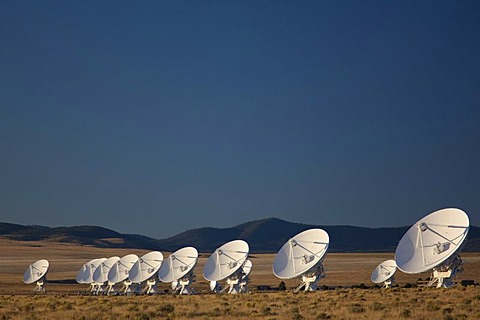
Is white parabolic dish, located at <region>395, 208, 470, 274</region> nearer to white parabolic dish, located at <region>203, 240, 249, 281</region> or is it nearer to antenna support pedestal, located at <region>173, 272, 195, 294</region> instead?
white parabolic dish, located at <region>203, 240, 249, 281</region>

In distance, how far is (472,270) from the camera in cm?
9100

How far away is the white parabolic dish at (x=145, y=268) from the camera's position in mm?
59812

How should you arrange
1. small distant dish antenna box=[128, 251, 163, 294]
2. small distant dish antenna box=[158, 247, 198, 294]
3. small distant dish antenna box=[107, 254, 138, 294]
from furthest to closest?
small distant dish antenna box=[107, 254, 138, 294] → small distant dish antenna box=[128, 251, 163, 294] → small distant dish antenna box=[158, 247, 198, 294]

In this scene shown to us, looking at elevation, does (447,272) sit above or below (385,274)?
above

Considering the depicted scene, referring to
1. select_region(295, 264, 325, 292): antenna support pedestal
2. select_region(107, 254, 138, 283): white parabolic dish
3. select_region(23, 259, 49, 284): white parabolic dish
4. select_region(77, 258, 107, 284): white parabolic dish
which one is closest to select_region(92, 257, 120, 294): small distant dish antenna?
select_region(77, 258, 107, 284): white parabolic dish

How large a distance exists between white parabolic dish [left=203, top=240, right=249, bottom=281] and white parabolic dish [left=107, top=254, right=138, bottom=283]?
39.3 ft

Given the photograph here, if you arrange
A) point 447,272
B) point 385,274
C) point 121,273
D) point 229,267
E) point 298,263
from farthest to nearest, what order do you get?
point 121,273 → point 385,274 → point 229,267 → point 298,263 → point 447,272

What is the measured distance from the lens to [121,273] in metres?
64.7

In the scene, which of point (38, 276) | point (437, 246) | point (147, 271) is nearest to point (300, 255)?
point (437, 246)

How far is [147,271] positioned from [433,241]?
26677mm

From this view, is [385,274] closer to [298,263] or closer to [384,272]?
[384,272]

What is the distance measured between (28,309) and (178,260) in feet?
68.7

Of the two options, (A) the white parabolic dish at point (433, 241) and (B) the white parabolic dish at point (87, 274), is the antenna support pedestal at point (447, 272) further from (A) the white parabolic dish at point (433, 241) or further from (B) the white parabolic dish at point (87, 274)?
(B) the white parabolic dish at point (87, 274)

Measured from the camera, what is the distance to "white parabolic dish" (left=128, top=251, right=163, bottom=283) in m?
59.8
